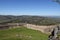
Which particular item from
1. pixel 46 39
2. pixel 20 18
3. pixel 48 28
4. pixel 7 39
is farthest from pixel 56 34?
pixel 20 18

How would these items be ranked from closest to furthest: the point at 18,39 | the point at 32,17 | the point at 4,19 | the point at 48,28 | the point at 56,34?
the point at 18,39 → the point at 56,34 → the point at 48,28 → the point at 4,19 → the point at 32,17

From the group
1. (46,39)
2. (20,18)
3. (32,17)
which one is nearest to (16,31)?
(46,39)

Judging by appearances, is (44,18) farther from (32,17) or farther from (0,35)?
(0,35)

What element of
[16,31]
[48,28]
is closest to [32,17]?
[48,28]

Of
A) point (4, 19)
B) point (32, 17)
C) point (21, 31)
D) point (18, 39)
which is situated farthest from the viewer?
point (32, 17)

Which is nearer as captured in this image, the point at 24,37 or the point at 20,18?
the point at 24,37

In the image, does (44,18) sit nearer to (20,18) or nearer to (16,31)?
(20,18)

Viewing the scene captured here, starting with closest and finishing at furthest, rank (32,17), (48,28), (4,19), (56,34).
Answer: (56,34) < (48,28) < (4,19) < (32,17)

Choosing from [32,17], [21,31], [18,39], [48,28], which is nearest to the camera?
[18,39]

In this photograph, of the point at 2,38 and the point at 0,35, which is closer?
the point at 2,38
